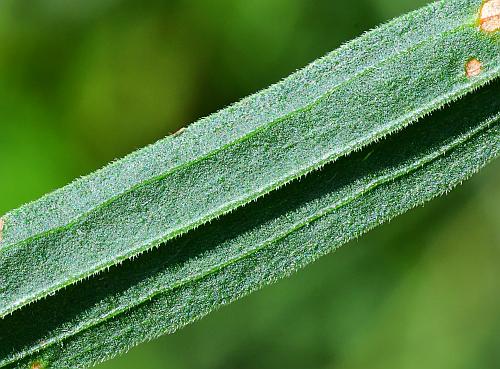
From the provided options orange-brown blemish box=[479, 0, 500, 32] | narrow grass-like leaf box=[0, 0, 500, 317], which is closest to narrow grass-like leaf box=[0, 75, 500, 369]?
narrow grass-like leaf box=[0, 0, 500, 317]

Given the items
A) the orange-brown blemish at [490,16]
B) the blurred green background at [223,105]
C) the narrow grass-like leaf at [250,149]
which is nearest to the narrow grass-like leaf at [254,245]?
the narrow grass-like leaf at [250,149]

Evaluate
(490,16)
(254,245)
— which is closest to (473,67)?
(490,16)

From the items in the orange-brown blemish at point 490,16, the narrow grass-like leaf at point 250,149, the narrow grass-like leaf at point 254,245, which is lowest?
the narrow grass-like leaf at point 254,245

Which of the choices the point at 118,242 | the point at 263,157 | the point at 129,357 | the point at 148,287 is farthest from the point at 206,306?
the point at 129,357

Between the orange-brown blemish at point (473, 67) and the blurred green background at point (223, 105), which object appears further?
the blurred green background at point (223, 105)

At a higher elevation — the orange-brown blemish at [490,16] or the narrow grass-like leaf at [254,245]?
the orange-brown blemish at [490,16]

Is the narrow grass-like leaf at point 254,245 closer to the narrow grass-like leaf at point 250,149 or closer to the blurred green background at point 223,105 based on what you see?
the narrow grass-like leaf at point 250,149

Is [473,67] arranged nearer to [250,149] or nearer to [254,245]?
[250,149]
